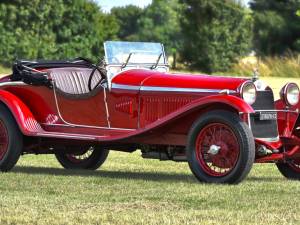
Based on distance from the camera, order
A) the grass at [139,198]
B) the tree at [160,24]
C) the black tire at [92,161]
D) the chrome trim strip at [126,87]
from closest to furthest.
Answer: the grass at [139,198] < the chrome trim strip at [126,87] < the black tire at [92,161] < the tree at [160,24]

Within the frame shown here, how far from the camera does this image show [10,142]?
10289 mm

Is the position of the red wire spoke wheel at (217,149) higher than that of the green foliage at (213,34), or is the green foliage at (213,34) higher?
the red wire spoke wheel at (217,149)

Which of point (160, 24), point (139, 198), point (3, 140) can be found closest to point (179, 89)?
point (139, 198)

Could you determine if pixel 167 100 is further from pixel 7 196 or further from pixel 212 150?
pixel 7 196

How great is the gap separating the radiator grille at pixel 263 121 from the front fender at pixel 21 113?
2615mm

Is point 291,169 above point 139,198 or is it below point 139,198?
below

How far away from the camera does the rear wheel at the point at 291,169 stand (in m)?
10.0

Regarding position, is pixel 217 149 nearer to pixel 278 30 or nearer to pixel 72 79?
pixel 72 79

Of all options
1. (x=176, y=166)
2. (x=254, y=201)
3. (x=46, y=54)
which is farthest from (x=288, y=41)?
(x=254, y=201)

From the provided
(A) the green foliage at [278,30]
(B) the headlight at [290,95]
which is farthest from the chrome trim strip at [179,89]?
(A) the green foliage at [278,30]

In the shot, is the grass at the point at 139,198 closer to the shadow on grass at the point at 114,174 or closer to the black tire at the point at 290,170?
the shadow on grass at the point at 114,174

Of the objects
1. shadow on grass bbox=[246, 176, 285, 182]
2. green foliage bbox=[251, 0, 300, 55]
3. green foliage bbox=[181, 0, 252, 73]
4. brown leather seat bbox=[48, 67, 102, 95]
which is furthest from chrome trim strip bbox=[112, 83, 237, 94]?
green foliage bbox=[251, 0, 300, 55]

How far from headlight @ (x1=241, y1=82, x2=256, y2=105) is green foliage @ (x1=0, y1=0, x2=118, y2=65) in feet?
103

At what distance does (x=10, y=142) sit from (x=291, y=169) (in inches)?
125
